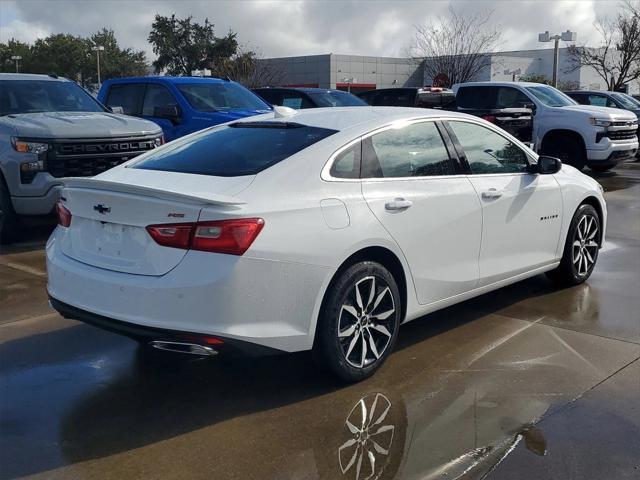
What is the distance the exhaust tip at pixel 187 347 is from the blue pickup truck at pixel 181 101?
6856 millimetres

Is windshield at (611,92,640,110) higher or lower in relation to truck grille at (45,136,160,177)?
higher

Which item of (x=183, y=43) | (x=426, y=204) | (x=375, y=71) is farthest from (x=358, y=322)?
(x=183, y=43)

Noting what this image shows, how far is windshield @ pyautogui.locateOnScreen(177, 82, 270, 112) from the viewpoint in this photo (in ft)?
35.2

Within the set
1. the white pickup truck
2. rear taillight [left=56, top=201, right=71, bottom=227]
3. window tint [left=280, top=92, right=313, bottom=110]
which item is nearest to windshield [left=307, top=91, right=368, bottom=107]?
window tint [left=280, top=92, right=313, bottom=110]

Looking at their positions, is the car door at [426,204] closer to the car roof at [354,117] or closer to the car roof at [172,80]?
the car roof at [354,117]

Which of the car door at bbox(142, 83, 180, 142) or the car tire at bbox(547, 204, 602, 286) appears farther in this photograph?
the car door at bbox(142, 83, 180, 142)

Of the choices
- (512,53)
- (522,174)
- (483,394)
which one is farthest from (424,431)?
(512,53)

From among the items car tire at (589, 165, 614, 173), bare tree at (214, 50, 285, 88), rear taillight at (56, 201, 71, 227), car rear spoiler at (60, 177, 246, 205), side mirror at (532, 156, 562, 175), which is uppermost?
bare tree at (214, 50, 285, 88)

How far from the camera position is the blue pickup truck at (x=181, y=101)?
1041cm

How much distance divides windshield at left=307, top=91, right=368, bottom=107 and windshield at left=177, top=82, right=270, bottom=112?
289 cm

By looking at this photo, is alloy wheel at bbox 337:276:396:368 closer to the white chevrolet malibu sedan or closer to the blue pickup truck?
the white chevrolet malibu sedan

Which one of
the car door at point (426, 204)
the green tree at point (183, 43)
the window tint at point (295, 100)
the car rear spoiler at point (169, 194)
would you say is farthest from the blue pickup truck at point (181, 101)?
the green tree at point (183, 43)

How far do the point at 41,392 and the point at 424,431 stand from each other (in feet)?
7.30

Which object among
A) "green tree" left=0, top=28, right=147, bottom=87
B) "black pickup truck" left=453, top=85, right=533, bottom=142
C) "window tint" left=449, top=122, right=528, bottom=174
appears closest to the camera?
"window tint" left=449, top=122, right=528, bottom=174
